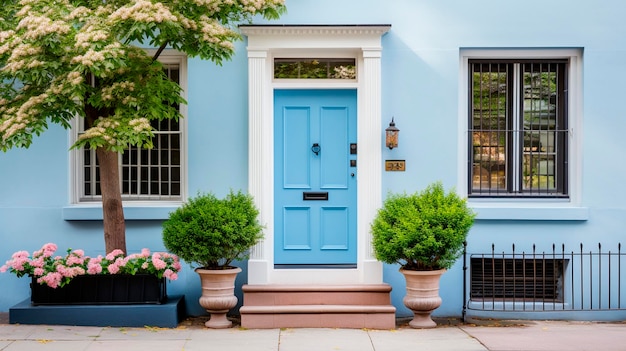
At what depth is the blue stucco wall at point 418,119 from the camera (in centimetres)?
948

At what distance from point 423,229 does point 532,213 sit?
1931 millimetres

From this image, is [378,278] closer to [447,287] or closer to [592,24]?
[447,287]

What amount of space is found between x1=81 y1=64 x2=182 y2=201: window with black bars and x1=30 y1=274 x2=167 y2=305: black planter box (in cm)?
141

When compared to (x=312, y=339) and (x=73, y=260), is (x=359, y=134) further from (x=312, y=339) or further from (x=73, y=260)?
(x=73, y=260)

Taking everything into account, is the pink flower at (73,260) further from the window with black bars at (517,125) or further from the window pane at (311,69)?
the window with black bars at (517,125)

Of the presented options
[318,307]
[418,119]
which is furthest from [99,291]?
[418,119]

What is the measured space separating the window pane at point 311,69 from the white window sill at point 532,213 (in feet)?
7.81

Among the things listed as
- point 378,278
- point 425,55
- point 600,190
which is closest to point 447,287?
point 378,278

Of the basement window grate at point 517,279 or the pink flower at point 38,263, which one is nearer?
the pink flower at point 38,263

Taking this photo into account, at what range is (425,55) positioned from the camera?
9484 mm

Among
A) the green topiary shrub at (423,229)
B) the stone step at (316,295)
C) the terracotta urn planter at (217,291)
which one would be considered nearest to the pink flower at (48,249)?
the terracotta urn planter at (217,291)

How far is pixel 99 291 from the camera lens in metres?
8.62

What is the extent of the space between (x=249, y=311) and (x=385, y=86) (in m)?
3.25

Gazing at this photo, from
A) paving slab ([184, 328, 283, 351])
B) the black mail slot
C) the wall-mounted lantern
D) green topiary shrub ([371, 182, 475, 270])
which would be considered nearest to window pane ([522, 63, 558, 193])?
green topiary shrub ([371, 182, 475, 270])
